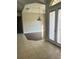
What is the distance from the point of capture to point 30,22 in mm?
14219

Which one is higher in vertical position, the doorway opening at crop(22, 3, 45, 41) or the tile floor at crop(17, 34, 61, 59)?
the doorway opening at crop(22, 3, 45, 41)

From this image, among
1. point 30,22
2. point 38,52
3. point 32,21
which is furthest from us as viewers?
point 32,21

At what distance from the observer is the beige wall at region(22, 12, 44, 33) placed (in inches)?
549

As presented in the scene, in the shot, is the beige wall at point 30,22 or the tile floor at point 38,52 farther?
the beige wall at point 30,22

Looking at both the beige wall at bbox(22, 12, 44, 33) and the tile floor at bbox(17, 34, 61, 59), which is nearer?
the tile floor at bbox(17, 34, 61, 59)

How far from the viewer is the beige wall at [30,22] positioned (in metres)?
13.9

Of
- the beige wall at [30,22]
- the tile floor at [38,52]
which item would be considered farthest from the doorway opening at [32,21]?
the tile floor at [38,52]

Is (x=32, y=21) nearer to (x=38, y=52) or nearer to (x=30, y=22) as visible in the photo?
(x=30, y=22)

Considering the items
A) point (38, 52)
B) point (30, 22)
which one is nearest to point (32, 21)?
point (30, 22)

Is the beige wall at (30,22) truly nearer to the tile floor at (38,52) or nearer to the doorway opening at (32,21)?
the doorway opening at (32,21)

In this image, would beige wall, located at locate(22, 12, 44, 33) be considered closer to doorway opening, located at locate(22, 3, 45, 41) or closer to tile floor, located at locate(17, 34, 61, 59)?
doorway opening, located at locate(22, 3, 45, 41)

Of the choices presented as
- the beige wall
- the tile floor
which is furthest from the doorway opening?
the tile floor
